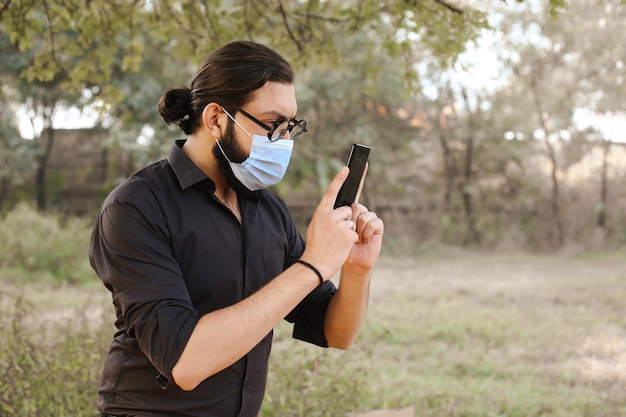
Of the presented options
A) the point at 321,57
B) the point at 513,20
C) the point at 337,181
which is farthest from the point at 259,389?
the point at 513,20

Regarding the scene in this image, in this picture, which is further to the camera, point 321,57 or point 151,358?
point 321,57

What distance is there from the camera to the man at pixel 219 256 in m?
1.66

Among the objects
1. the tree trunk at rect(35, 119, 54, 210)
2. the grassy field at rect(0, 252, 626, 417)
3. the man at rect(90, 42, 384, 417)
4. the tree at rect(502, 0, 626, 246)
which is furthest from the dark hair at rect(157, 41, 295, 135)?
the tree trunk at rect(35, 119, 54, 210)

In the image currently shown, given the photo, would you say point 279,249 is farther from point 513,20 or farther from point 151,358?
point 513,20

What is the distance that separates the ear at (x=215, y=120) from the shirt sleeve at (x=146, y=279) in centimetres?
37

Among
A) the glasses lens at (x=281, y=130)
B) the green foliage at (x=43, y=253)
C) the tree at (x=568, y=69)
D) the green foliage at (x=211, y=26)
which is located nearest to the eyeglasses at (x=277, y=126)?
the glasses lens at (x=281, y=130)

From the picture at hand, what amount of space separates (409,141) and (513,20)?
3.70 metres

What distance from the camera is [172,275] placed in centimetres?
171

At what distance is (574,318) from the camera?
302 inches

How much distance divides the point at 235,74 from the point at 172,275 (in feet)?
2.12

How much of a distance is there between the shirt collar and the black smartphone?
0.41 metres

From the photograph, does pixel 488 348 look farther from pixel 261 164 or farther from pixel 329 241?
pixel 329 241

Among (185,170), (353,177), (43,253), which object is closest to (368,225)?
(353,177)

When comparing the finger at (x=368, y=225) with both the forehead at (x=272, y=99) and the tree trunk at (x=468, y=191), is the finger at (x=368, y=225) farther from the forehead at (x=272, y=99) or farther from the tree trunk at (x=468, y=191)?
the tree trunk at (x=468, y=191)
